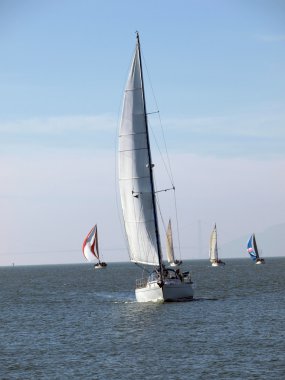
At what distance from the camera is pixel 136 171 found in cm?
6812

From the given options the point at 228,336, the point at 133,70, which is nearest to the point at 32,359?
the point at 228,336

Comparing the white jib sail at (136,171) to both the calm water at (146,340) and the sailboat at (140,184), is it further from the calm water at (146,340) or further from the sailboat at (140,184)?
the calm water at (146,340)

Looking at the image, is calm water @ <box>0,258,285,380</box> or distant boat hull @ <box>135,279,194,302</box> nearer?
calm water @ <box>0,258,285,380</box>

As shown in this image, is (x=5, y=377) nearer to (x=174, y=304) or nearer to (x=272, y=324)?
(x=272, y=324)

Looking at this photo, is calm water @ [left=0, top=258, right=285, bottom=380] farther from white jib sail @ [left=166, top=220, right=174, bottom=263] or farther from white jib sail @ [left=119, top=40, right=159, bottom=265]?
white jib sail @ [left=166, top=220, right=174, bottom=263]

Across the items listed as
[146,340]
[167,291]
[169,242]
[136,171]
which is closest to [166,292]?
[167,291]

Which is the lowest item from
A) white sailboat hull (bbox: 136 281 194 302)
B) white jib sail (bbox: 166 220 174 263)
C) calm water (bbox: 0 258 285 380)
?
calm water (bbox: 0 258 285 380)

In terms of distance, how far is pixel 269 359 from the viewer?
42562 mm

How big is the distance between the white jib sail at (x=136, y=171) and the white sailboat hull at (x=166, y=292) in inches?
95.1

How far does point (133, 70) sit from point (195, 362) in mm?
32721

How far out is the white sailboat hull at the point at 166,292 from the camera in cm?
6669

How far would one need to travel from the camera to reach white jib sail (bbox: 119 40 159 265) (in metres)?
67.9

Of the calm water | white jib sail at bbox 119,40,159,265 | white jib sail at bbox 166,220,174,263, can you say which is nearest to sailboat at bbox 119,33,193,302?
white jib sail at bbox 119,40,159,265

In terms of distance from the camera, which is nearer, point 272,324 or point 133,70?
point 272,324
